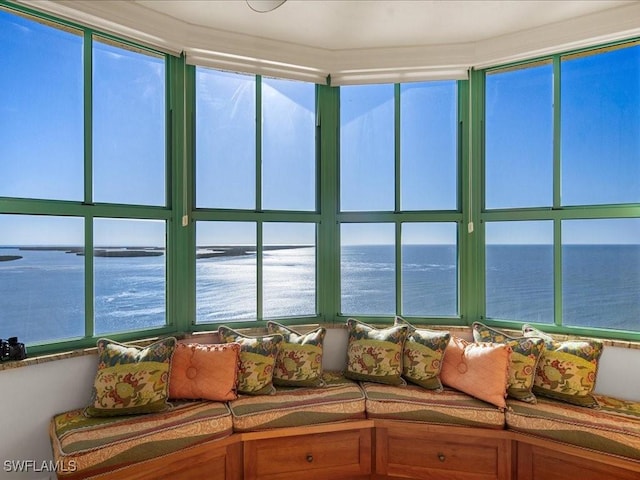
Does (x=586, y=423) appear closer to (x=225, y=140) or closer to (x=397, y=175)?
(x=397, y=175)

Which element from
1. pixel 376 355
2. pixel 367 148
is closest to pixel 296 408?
pixel 376 355

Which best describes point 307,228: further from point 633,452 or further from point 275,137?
point 633,452

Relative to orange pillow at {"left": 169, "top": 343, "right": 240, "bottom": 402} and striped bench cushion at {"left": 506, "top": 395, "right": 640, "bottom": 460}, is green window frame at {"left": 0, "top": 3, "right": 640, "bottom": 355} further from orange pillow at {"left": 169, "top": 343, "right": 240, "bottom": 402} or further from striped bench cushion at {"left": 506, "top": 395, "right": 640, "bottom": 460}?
striped bench cushion at {"left": 506, "top": 395, "right": 640, "bottom": 460}

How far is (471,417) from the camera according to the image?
7.73 feet

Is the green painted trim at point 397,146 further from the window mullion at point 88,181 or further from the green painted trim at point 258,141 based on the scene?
the window mullion at point 88,181

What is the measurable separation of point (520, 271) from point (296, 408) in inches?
75.7

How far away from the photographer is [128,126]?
271 cm

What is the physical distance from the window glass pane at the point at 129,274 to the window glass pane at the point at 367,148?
1486 mm

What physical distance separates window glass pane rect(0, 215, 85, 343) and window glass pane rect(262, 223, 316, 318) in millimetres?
1259

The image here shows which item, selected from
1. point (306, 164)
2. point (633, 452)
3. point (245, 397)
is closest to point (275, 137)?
point (306, 164)

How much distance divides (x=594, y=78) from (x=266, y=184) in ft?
8.08

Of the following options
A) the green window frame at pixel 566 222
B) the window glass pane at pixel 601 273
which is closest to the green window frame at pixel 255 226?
the green window frame at pixel 566 222

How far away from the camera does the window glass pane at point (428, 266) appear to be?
3.19m

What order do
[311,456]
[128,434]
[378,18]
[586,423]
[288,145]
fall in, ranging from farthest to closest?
[288,145] → [378,18] → [311,456] → [586,423] → [128,434]
